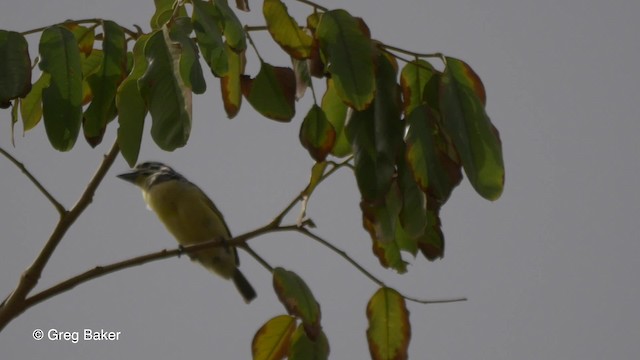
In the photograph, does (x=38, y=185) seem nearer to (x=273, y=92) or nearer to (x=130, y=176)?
(x=273, y=92)

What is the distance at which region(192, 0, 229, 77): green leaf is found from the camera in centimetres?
228

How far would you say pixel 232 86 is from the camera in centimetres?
259

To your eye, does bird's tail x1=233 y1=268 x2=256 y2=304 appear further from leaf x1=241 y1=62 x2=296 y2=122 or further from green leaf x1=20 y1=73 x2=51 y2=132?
leaf x1=241 y1=62 x2=296 y2=122

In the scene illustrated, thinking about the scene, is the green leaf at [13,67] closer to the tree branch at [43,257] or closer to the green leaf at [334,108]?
the tree branch at [43,257]

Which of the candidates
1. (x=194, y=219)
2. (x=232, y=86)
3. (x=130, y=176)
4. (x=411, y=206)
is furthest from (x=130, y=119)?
(x=130, y=176)

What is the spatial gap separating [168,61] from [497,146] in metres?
0.82

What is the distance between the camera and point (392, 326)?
8.87 feet

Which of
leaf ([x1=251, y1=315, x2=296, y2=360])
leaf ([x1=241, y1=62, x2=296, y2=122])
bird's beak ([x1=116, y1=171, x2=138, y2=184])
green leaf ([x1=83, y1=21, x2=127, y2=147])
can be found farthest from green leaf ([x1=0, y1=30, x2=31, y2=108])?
bird's beak ([x1=116, y1=171, x2=138, y2=184])

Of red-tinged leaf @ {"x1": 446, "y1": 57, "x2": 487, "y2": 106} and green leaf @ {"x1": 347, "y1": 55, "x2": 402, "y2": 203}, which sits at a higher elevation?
red-tinged leaf @ {"x1": 446, "y1": 57, "x2": 487, "y2": 106}

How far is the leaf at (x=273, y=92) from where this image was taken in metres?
2.55

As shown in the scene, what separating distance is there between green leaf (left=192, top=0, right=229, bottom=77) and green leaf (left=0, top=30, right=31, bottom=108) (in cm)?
43

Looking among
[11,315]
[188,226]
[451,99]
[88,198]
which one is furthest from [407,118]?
[188,226]

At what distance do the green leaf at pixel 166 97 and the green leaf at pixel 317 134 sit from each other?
0.38 meters

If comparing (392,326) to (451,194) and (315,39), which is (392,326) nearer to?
(451,194)
